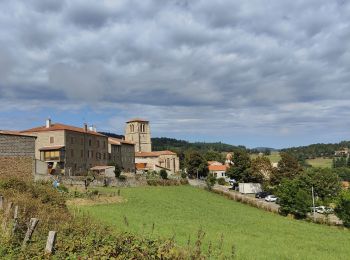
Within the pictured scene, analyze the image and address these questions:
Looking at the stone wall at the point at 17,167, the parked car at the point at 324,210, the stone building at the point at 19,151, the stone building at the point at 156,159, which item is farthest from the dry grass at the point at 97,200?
the stone building at the point at 156,159

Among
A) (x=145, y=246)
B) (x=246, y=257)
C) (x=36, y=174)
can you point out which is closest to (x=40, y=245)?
(x=145, y=246)

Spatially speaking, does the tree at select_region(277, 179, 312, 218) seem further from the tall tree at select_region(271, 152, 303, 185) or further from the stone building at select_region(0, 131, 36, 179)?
the tall tree at select_region(271, 152, 303, 185)

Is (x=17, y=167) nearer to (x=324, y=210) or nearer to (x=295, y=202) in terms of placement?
(x=295, y=202)

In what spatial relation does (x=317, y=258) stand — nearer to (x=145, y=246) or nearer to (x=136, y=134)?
(x=145, y=246)

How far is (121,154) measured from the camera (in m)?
108

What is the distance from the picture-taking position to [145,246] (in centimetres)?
884

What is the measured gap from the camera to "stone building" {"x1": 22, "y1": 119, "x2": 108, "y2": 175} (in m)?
79.2

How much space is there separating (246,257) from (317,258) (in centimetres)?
351

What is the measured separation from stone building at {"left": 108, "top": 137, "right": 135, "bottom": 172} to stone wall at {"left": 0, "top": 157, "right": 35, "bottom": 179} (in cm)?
5193

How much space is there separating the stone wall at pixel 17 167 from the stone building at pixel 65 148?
2597 cm

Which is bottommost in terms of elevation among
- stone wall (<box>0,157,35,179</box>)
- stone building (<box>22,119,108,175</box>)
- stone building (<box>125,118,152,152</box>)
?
stone wall (<box>0,157,35,179</box>)

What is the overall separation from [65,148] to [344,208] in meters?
53.3

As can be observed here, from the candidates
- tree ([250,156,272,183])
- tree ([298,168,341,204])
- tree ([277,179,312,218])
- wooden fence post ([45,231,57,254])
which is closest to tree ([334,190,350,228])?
tree ([277,179,312,218])

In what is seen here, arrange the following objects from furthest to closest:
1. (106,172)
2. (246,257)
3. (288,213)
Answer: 1. (106,172)
2. (288,213)
3. (246,257)
